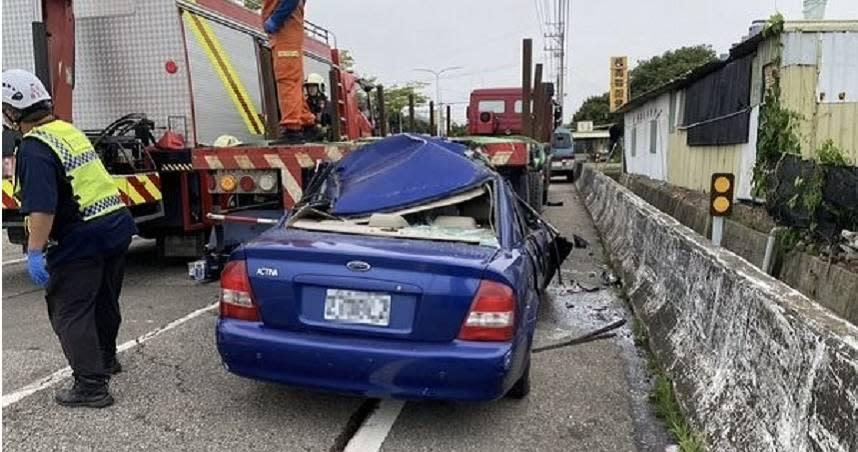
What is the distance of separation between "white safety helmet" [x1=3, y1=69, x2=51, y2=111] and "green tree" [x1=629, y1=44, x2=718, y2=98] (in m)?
59.4

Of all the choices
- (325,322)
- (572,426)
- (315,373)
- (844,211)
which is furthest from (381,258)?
(844,211)

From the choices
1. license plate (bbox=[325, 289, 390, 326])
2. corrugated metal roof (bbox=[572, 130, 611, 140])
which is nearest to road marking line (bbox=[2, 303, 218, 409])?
license plate (bbox=[325, 289, 390, 326])

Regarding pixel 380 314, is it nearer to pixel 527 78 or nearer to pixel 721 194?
pixel 721 194

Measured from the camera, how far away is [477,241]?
13.6 feet

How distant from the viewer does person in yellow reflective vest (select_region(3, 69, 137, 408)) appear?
395 cm

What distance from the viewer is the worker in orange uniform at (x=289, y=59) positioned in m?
7.26

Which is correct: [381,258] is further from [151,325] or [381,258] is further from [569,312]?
[569,312]

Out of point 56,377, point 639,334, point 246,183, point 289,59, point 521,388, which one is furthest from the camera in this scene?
point 289,59

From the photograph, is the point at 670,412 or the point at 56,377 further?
the point at 56,377

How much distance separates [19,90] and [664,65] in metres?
63.1

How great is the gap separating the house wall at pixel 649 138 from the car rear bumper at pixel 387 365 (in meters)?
17.6

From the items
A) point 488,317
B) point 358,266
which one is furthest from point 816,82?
point 358,266

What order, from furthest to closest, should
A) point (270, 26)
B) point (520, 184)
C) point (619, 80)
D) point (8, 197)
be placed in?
point (619, 80) → point (270, 26) → point (520, 184) → point (8, 197)

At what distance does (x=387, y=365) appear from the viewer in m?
3.61
